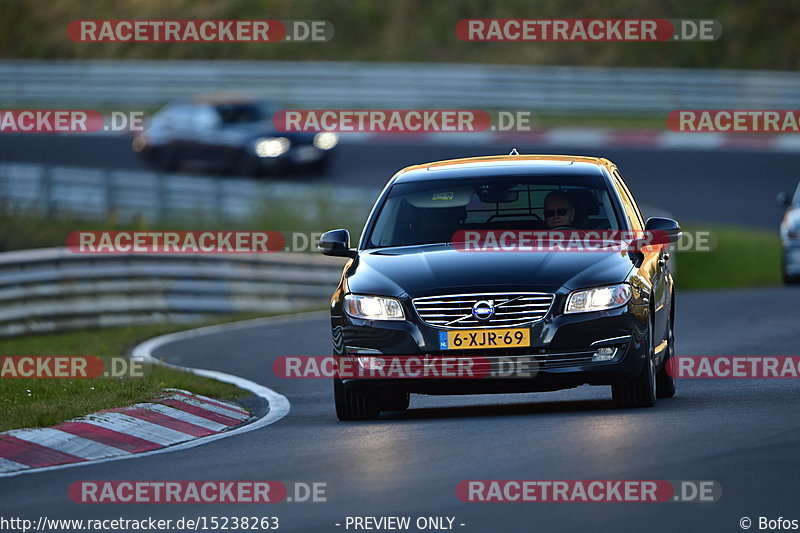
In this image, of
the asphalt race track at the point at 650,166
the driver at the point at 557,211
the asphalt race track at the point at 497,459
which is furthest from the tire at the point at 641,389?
the asphalt race track at the point at 650,166

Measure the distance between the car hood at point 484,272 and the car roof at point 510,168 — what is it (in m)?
0.95

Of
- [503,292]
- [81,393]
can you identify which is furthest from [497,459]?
[81,393]

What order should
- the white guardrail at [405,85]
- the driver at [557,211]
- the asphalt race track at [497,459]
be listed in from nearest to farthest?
the asphalt race track at [497,459] < the driver at [557,211] < the white guardrail at [405,85]

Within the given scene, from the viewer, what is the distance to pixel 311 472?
9062 millimetres

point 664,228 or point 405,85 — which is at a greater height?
point 405,85

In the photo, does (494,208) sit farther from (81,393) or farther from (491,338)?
(81,393)

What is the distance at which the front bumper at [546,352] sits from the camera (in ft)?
35.3

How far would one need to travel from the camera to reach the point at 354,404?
1154cm

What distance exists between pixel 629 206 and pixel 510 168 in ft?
2.87

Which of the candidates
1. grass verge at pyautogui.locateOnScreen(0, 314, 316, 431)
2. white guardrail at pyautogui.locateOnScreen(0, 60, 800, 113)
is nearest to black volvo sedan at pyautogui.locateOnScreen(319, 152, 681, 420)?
grass verge at pyautogui.locateOnScreen(0, 314, 316, 431)

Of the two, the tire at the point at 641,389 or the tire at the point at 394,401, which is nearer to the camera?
the tire at the point at 641,389

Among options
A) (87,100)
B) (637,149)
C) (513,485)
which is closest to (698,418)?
(513,485)

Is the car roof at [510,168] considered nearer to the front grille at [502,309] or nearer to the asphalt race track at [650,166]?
the front grille at [502,309]

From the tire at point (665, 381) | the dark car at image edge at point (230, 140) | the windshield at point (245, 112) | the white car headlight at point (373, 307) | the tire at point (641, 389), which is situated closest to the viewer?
the white car headlight at point (373, 307)
